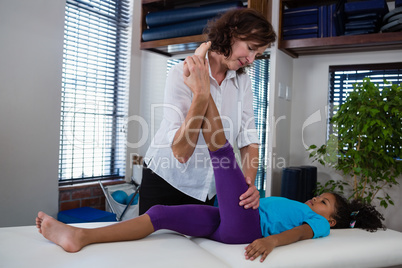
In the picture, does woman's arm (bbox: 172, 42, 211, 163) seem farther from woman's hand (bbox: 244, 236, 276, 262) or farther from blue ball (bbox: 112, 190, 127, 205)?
blue ball (bbox: 112, 190, 127, 205)

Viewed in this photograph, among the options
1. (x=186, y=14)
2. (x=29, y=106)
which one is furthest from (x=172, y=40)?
(x=29, y=106)

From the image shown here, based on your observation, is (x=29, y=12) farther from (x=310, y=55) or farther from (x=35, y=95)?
(x=310, y=55)

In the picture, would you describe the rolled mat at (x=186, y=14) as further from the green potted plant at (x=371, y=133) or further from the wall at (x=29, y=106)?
the green potted plant at (x=371, y=133)

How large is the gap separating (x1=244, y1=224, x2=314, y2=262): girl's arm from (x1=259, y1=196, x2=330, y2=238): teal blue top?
1.8 inches

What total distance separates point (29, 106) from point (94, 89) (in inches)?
27.2

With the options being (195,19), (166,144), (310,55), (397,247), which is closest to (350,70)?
(310,55)

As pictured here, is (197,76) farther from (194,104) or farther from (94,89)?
(94,89)

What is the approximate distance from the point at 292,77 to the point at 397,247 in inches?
74.1

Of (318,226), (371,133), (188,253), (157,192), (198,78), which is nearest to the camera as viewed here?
(188,253)

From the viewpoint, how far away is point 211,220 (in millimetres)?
1545

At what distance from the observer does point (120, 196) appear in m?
→ 3.03

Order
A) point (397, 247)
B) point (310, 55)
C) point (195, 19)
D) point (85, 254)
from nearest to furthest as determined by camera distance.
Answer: point (85, 254) < point (397, 247) < point (195, 19) < point (310, 55)

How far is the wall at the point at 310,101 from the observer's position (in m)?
2.99

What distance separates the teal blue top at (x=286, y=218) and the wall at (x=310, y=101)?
141 cm
